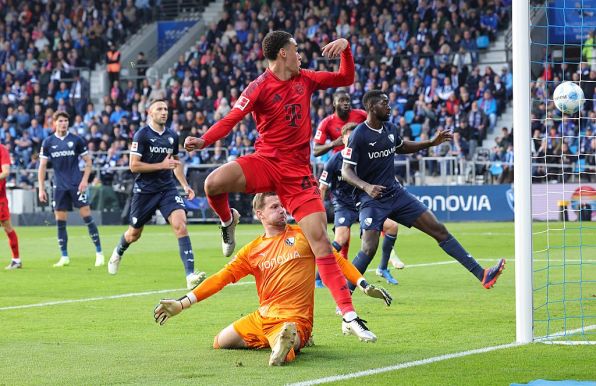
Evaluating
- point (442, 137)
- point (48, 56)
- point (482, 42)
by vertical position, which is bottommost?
point (442, 137)

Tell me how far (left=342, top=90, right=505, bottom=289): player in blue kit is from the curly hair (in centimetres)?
280

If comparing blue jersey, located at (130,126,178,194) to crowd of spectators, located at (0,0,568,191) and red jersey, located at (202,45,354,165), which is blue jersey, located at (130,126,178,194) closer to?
red jersey, located at (202,45,354,165)

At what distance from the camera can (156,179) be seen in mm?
14734

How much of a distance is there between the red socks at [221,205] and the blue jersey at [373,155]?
6.94 feet

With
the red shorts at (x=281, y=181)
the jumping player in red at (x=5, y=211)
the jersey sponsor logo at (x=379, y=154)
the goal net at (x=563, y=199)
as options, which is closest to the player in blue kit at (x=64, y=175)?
the jumping player in red at (x=5, y=211)

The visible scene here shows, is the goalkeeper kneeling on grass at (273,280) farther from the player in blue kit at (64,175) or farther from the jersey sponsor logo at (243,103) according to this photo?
the player in blue kit at (64,175)

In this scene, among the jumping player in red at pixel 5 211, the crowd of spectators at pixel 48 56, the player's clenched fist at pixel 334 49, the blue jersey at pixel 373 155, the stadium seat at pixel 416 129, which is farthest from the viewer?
the crowd of spectators at pixel 48 56

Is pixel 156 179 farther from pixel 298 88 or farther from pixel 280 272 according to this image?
pixel 280 272

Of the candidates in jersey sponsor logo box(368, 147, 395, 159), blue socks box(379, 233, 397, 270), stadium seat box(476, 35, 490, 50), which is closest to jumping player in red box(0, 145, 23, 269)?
blue socks box(379, 233, 397, 270)

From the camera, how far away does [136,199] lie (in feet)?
48.6

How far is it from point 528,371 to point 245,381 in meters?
1.91

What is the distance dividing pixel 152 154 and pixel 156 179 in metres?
0.36

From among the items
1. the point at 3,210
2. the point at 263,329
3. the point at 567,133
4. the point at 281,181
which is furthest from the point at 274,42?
the point at 567,133

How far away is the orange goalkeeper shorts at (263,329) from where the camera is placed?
8.13m
